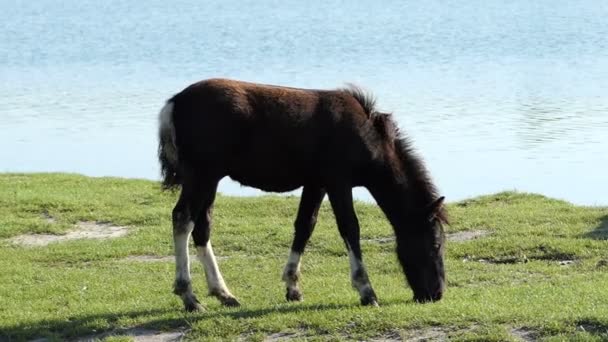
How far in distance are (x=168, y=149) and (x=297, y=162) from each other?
1025mm

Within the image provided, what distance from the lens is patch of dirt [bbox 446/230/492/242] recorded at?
508 inches

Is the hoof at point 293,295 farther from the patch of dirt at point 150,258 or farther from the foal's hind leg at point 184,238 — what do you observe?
the patch of dirt at point 150,258

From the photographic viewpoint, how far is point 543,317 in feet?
27.0

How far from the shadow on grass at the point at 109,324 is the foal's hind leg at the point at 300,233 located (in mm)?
576

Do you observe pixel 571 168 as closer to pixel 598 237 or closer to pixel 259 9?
pixel 598 237

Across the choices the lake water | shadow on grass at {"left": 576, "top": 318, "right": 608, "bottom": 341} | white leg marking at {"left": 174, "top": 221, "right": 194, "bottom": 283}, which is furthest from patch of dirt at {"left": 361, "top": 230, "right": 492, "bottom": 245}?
shadow on grass at {"left": 576, "top": 318, "right": 608, "bottom": 341}

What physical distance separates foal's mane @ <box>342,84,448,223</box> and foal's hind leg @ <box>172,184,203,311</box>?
1.55 metres

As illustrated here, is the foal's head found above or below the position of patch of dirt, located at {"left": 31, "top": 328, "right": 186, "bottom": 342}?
above

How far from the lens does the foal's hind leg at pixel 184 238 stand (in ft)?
30.4

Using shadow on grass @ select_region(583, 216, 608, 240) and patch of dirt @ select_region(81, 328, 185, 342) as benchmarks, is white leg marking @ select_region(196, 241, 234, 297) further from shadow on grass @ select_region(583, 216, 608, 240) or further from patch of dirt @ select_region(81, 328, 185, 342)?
shadow on grass @ select_region(583, 216, 608, 240)

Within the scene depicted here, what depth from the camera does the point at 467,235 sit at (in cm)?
1311

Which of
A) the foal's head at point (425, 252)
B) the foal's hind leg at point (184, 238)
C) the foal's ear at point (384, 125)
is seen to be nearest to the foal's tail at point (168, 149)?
the foal's hind leg at point (184, 238)

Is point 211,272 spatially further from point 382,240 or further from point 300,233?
point 382,240

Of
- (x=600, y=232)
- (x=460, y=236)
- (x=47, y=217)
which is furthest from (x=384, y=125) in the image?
(x=47, y=217)
